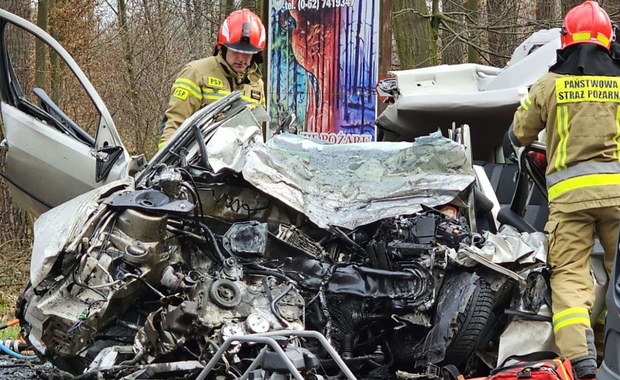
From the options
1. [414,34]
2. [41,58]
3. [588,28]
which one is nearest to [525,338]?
[588,28]

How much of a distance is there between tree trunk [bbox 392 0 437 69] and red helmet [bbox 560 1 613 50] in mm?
7124

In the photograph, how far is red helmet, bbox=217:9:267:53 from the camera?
20.4 ft

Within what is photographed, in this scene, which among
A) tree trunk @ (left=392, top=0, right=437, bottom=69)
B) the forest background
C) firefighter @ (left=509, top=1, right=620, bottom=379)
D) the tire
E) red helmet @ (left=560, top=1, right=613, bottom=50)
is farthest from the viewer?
tree trunk @ (left=392, top=0, right=437, bottom=69)

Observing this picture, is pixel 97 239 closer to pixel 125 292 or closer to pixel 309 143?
pixel 125 292

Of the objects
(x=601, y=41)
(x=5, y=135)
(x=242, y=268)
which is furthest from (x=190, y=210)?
(x=601, y=41)

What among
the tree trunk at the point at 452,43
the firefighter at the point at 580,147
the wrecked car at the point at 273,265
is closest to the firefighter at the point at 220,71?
the wrecked car at the point at 273,265

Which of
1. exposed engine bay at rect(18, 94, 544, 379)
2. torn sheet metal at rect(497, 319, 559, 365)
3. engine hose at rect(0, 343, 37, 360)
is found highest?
exposed engine bay at rect(18, 94, 544, 379)

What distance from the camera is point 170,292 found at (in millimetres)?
3971

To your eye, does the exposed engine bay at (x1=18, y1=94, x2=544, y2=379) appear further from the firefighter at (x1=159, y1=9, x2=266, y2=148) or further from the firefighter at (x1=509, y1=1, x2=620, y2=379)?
the firefighter at (x1=159, y1=9, x2=266, y2=148)

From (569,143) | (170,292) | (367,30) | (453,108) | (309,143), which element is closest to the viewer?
(170,292)

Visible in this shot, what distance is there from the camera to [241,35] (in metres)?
6.21

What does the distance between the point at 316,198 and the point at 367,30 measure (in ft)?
12.2

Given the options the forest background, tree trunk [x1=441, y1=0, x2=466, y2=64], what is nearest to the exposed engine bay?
the forest background

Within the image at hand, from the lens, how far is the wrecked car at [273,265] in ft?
13.0
